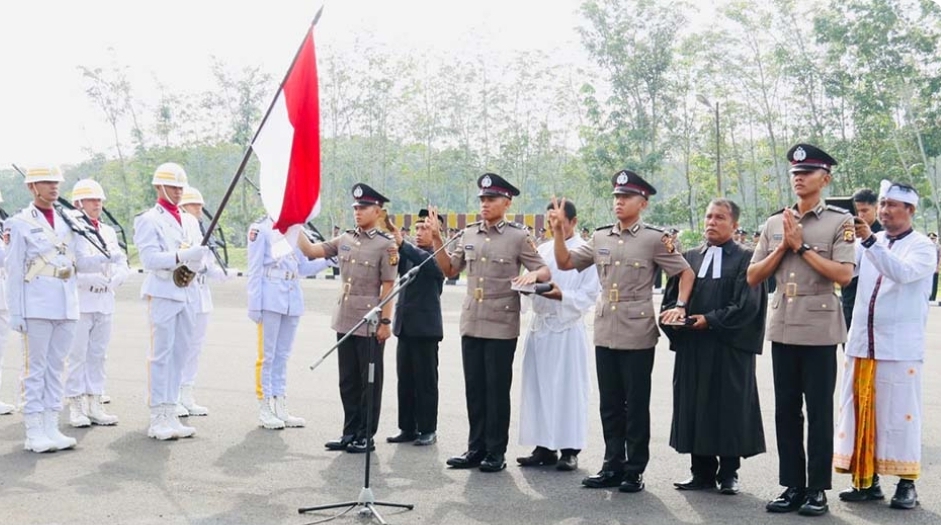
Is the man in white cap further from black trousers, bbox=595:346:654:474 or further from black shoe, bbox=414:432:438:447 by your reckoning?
black shoe, bbox=414:432:438:447

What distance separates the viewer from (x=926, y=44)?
29.8 m

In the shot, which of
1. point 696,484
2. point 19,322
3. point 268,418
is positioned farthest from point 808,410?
point 19,322

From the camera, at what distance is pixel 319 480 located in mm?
6469

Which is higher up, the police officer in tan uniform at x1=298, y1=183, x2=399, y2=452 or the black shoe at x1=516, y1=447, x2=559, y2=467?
the police officer in tan uniform at x1=298, y1=183, x2=399, y2=452

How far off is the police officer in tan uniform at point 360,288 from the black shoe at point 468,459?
0.95m

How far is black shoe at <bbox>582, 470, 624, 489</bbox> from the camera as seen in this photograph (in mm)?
6344

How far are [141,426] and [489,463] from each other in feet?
10.3

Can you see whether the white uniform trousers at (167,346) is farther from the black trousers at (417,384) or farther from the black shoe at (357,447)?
the black trousers at (417,384)

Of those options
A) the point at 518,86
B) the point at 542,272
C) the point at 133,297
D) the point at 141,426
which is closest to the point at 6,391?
the point at 141,426

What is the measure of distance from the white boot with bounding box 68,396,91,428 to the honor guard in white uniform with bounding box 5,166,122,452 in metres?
0.74

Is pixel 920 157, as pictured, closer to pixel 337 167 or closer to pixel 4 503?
pixel 337 167

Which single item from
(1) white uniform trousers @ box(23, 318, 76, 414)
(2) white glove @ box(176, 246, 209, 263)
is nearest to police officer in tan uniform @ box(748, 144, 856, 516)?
(2) white glove @ box(176, 246, 209, 263)

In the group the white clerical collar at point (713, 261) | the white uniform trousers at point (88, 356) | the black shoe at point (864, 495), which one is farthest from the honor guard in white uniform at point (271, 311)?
the black shoe at point (864, 495)

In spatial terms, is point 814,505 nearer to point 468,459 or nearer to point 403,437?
point 468,459
